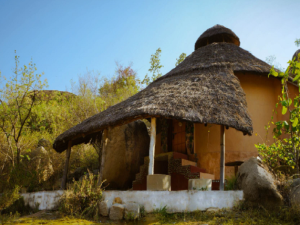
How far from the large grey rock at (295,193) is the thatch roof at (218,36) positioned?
27.5ft

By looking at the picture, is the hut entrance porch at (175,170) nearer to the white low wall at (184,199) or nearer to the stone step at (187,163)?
the stone step at (187,163)

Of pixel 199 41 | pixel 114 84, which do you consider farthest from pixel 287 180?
pixel 114 84

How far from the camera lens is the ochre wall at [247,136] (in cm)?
927

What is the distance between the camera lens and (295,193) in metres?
6.00

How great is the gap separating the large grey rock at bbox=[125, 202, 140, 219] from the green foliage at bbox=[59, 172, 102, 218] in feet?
2.36

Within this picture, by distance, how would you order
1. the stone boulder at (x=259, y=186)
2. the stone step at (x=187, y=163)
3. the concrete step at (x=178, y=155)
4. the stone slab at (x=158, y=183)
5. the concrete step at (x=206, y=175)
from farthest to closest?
the concrete step at (x=178, y=155)
the stone step at (x=187, y=163)
the concrete step at (x=206, y=175)
the stone slab at (x=158, y=183)
the stone boulder at (x=259, y=186)

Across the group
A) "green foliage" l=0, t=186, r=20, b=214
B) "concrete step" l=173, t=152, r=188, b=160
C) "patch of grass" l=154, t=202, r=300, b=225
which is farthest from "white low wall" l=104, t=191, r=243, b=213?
"green foliage" l=0, t=186, r=20, b=214

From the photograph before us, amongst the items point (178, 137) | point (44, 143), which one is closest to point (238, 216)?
point (178, 137)

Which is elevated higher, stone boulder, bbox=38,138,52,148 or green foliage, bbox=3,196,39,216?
stone boulder, bbox=38,138,52,148

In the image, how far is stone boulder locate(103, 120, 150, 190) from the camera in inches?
381

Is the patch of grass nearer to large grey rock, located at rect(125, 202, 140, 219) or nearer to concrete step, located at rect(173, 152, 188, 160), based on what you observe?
large grey rock, located at rect(125, 202, 140, 219)

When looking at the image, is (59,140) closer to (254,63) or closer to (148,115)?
(148,115)

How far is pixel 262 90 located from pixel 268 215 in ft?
17.3

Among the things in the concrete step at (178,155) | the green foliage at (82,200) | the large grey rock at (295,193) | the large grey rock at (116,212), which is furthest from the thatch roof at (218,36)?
the large grey rock at (116,212)
